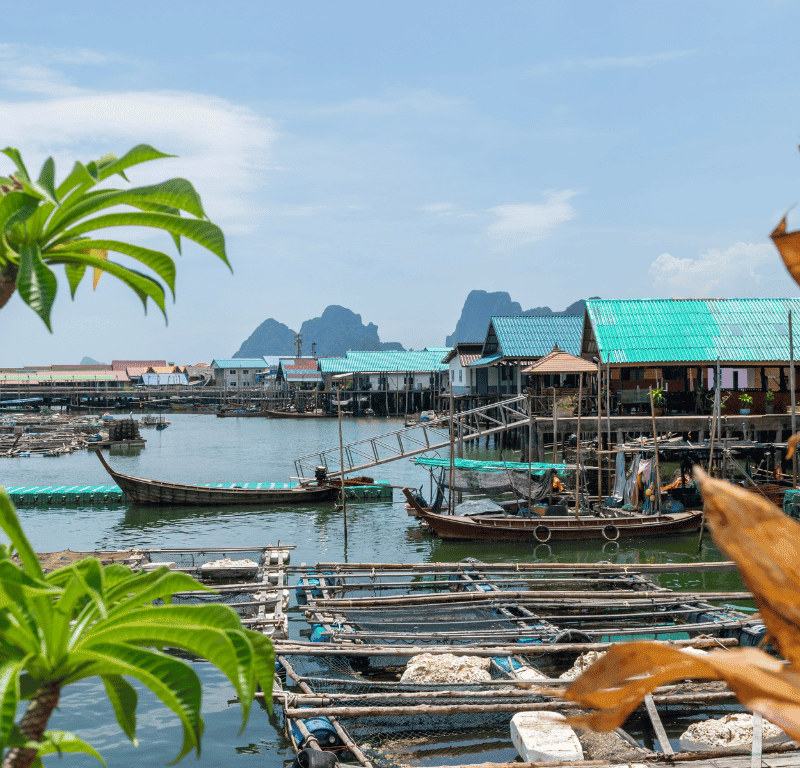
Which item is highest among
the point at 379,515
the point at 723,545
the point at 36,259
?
the point at 36,259

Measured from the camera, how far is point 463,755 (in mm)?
9055

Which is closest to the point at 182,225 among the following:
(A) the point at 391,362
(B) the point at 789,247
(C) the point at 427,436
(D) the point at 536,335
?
(B) the point at 789,247

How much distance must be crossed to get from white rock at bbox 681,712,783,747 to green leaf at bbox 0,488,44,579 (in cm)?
820

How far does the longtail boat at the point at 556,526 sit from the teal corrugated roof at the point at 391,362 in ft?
172

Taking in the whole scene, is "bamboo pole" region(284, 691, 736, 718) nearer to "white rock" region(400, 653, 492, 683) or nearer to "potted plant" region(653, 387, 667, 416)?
"white rock" region(400, 653, 492, 683)

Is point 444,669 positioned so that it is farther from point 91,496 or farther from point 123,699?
point 91,496

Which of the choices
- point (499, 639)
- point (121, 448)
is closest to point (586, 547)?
point (499, 639)

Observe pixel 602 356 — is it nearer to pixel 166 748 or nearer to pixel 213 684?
pixel 213 684

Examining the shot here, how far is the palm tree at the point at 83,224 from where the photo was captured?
7.79 feet

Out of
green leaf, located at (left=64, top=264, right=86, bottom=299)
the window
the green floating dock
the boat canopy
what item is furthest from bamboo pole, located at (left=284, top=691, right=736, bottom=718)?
the window

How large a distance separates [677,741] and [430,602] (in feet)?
17.1

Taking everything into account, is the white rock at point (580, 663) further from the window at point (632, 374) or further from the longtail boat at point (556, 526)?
the window at point (632, 374)

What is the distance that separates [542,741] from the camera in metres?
7.86

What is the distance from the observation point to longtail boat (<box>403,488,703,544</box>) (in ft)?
69.9
